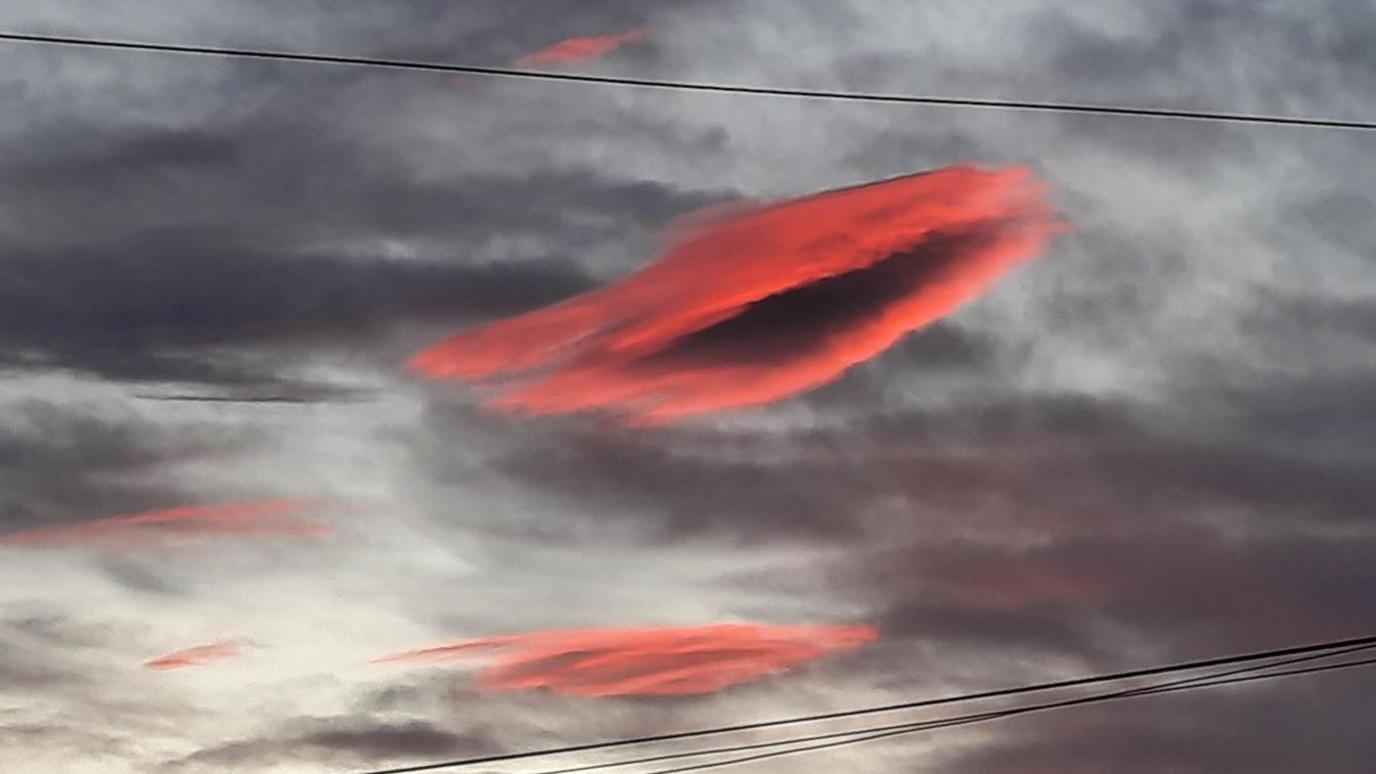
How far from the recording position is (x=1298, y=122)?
3403cm

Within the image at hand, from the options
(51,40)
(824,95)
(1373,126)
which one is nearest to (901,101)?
(824,95)

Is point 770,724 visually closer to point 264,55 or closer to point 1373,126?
point 264,55

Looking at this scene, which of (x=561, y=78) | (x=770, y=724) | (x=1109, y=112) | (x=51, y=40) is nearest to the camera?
(x=770, y=724)

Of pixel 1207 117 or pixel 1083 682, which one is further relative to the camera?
pixel 1207 117

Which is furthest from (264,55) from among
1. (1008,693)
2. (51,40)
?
(1008,693)

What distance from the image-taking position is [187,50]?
105 ft

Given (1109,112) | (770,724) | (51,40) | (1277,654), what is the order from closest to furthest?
1. (1277,654)
2. (770,724)
3. (51,40)
4. (1109,112)

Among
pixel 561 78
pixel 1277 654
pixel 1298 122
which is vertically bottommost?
pixel 1277 654

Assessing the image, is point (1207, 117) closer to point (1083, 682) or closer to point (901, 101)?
point (901, 101)

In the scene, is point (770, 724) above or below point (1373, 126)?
below

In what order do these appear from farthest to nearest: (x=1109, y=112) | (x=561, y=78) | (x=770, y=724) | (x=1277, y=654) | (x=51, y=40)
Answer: (x=1109, y=112) < (x=561, y=78) < (x=51, y=40) < (x=770, y=724) < (x=1277, y=654)

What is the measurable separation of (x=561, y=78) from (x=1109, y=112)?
10434 millimetres

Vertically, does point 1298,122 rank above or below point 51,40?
below

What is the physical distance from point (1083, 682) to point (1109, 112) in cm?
1249
